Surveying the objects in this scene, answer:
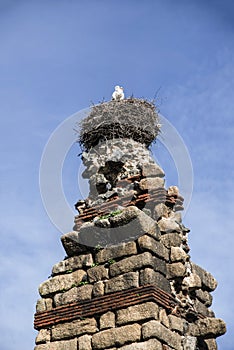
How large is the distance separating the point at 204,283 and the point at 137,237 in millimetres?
1254

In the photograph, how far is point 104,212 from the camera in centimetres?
834

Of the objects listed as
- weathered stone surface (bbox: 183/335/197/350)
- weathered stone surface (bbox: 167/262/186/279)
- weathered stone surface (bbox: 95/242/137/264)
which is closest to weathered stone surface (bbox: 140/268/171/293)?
weathered stone surface (bbox: 167/262/186/279)

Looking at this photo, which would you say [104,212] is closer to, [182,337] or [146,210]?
[146,210]

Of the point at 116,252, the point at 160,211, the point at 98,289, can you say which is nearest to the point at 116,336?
the point at 98,289

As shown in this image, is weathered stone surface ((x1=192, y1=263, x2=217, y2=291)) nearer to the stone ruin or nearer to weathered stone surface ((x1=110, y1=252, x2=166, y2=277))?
the stone ruin

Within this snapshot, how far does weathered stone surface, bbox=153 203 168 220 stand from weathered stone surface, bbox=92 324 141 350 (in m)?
1.55

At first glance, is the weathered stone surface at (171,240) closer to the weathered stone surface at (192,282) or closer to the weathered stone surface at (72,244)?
the weathered stone surface at (192,282)

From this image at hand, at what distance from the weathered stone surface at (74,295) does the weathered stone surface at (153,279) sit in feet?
2.27

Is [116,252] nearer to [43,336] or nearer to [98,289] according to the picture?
[98,289]

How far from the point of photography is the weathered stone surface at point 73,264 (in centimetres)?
795

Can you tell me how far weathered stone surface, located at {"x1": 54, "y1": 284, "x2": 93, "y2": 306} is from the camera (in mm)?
7676

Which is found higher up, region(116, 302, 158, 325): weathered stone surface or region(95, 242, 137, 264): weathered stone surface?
region(95, 242, 137, 264): weathered stone surface

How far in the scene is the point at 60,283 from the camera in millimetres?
7973

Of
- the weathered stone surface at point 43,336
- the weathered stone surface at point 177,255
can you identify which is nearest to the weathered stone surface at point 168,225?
the weathered stone surface at point 177,255
